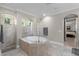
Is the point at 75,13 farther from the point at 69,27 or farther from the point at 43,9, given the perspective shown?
the point at 43,9

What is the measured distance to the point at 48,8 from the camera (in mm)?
1925

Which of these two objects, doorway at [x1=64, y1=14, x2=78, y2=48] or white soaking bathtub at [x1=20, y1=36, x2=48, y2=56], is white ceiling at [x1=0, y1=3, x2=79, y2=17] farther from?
white soaking bathtub at [x1=20, y1=36, x2=48, y2=56]

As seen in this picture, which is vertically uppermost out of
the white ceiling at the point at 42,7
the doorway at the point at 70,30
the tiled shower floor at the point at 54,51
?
the white ceiling at the point at 42,7

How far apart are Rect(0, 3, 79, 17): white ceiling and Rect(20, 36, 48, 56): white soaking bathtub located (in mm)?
455

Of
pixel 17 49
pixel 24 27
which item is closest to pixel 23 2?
pixel 24 27

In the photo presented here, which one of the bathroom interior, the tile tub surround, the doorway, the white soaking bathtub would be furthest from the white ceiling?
the tile tub surround

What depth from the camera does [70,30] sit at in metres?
1.96

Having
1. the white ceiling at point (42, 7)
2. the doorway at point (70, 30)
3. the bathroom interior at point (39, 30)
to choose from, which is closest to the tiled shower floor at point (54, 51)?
the bathroom interior at point (39, 30)

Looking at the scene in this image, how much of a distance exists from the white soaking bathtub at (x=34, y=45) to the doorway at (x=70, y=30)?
370mm

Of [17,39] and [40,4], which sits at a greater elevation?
[40,4]

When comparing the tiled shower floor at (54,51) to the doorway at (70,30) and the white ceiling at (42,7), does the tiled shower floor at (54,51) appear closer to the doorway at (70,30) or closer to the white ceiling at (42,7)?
the doorway at (70,30)

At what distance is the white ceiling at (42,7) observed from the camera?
6.16 ft

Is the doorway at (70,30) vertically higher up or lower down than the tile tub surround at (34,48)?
higher up

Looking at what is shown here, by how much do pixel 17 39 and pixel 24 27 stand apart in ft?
0.80
